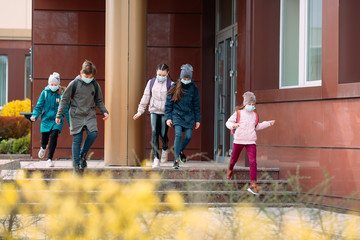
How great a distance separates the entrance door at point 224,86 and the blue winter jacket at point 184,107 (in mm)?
2828

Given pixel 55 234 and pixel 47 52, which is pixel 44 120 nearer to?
pixel 47 52

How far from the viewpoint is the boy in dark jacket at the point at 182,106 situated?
9.68 m

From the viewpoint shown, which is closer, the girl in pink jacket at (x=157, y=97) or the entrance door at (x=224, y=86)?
the girl in pink jacket at (x=157, y=97)

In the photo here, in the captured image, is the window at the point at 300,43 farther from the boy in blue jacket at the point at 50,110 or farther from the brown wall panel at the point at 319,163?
the boy in blue jacket at the point at 50,110

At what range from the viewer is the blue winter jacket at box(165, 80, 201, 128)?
975 cm

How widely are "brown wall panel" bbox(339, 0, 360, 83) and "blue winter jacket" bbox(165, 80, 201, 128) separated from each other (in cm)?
237

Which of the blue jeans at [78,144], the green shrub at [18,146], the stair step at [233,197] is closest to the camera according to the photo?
the stair step at [233,197]

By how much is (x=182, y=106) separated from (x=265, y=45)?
1.88 meters

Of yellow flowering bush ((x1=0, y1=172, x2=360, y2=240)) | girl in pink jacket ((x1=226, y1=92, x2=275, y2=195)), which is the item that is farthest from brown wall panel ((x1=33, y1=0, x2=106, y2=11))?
yellow flowering bush ((x1=0, y1=172, x2=360, y2=240))

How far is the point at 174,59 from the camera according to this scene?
13.3m

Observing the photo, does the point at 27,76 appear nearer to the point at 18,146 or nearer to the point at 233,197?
the point at 18,146

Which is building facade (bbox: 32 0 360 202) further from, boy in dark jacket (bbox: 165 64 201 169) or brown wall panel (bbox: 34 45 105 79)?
boy in dark jacket (bbox: 165 64 201 169)

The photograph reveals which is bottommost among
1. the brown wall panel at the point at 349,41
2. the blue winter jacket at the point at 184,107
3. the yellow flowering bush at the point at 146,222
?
the yellow flowering bush at the point at 146,222

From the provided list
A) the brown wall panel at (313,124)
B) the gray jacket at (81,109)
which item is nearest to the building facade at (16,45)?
the gray jacket at (81,109)
